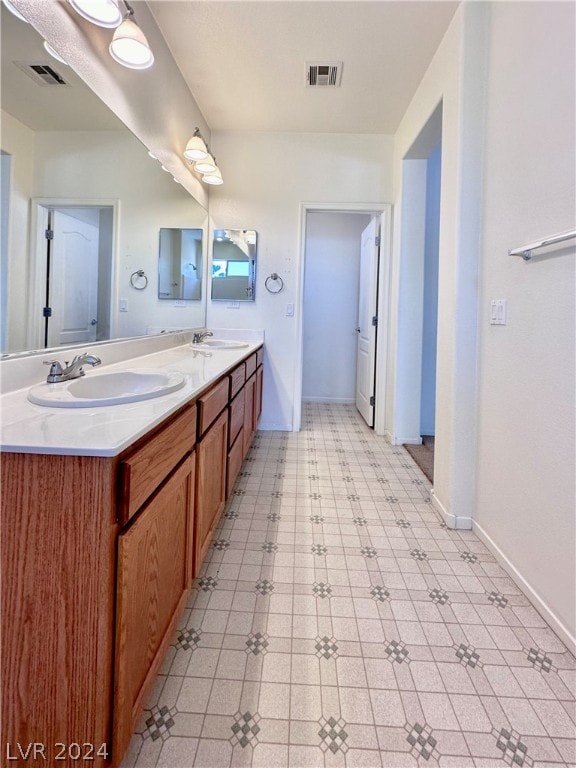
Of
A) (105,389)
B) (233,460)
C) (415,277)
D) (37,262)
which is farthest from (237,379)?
(415,277)

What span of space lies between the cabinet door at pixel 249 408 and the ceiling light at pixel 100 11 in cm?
170

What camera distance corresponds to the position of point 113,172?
162 centimetres

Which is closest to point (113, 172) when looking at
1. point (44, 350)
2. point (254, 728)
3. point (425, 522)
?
point (44, 350)

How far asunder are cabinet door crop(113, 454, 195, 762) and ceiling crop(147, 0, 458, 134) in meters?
→ 2.32

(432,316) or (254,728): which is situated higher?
(432,316)

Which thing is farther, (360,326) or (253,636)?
(360,326)

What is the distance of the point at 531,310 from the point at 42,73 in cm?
180

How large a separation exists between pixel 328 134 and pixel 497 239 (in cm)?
221

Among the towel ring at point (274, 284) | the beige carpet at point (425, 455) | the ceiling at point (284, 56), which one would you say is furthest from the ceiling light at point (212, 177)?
the beige carpet at point (425, 455)

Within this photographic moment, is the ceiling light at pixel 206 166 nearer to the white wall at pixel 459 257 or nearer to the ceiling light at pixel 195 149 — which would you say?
the ceiling light at pixel 195 149

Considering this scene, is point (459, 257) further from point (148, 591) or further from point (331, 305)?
point (331, 305)

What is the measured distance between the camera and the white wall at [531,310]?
1.19 meters

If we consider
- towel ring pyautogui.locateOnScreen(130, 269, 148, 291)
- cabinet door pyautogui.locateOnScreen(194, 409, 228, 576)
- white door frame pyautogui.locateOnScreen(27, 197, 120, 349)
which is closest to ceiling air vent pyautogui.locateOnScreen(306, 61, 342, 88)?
towel ring pyautogui.locateOnScreen(130, 269, 148, 291)

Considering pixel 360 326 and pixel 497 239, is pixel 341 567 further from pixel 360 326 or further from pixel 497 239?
pixel 360 326
